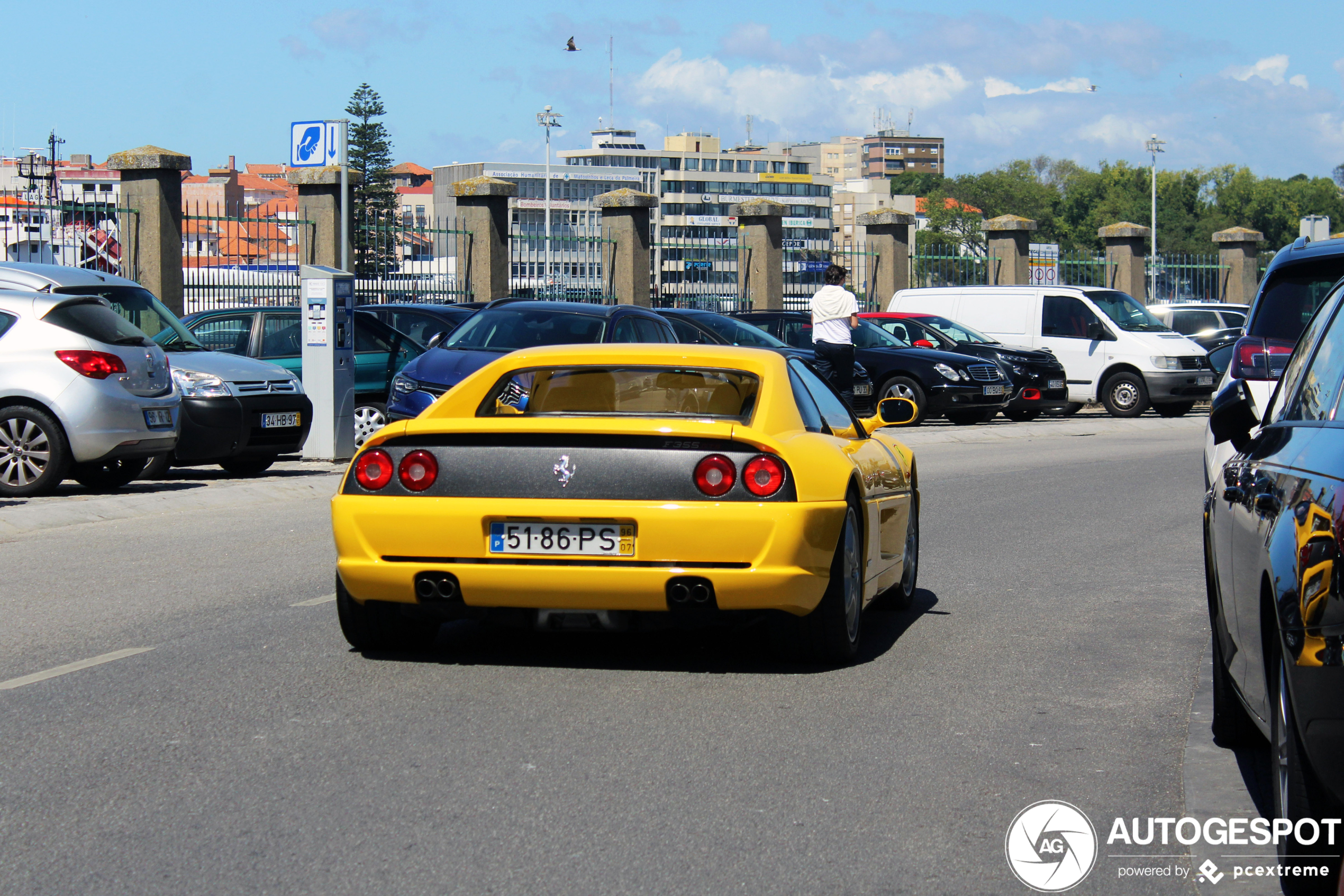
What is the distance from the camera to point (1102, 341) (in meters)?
26.4

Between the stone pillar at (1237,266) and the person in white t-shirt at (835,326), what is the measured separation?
26.4 meters

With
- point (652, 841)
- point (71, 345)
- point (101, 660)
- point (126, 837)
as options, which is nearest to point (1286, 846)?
point (652, 841)

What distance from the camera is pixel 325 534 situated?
1132 centimetres

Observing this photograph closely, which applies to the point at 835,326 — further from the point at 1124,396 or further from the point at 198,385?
the point at 198,385

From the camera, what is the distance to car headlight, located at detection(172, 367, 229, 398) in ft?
48.1

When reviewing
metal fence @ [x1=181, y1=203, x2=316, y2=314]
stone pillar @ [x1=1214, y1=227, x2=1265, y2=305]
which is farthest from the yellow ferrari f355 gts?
stone pillar @ [x1=1214, y1=227, x2=1265, y2=305]

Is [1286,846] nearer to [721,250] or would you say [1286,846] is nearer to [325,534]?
[325,534]

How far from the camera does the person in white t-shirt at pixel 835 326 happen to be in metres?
21.6

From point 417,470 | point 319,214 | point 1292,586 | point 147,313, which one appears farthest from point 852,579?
point 319,214

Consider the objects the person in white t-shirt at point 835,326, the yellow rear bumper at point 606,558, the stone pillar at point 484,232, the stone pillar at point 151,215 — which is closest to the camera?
the yellow rear bumper at point 606,558

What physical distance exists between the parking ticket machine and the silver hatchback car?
3442mm

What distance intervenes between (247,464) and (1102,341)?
50.0 ft

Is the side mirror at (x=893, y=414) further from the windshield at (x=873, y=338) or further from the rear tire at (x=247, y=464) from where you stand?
the windshield at (x=873, y=338)

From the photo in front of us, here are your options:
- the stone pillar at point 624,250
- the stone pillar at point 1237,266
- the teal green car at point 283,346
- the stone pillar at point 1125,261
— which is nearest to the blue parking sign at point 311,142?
the teal green car at point 283,346
